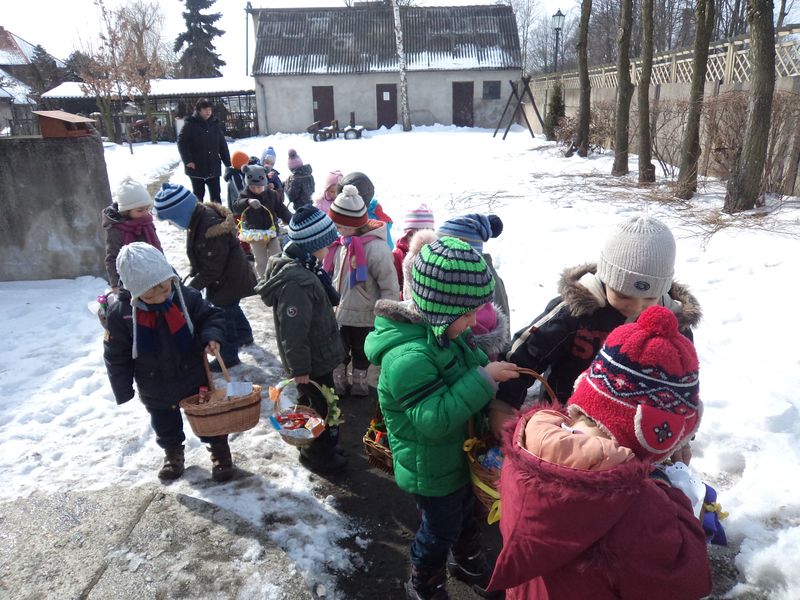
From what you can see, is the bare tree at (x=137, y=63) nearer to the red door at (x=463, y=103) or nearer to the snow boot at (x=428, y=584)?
the red door at (x=463, y=103)

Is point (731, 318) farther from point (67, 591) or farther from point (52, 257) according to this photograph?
point (52, 257)

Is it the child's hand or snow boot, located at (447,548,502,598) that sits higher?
the child's hand

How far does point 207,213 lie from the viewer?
4523 millimetres

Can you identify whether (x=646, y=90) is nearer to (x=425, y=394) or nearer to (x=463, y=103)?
(x=425, y=394)

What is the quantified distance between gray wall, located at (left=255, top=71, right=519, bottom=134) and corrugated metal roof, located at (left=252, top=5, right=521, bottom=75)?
0.40m

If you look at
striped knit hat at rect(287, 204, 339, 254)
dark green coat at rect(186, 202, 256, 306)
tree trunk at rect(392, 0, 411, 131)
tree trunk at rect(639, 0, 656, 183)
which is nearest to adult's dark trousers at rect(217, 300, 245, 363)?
dark green coat at rect(186, 202, 256, 306)

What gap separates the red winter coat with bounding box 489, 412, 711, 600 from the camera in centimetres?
130

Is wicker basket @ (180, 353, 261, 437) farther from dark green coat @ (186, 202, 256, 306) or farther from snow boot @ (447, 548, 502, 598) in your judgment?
dark green coat @ (186, 202, 256, 306)

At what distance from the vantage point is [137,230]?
4590 mm

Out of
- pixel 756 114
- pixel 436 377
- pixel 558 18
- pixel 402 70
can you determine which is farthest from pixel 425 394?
pixel 402 70

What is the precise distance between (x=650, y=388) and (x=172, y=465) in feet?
9.86

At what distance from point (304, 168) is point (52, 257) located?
130 inches

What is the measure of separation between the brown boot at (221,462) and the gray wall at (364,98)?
28985mm

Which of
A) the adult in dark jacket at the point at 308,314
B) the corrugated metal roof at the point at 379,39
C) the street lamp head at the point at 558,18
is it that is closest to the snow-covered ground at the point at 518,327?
the adult in dark jacket at the point at 308,314
